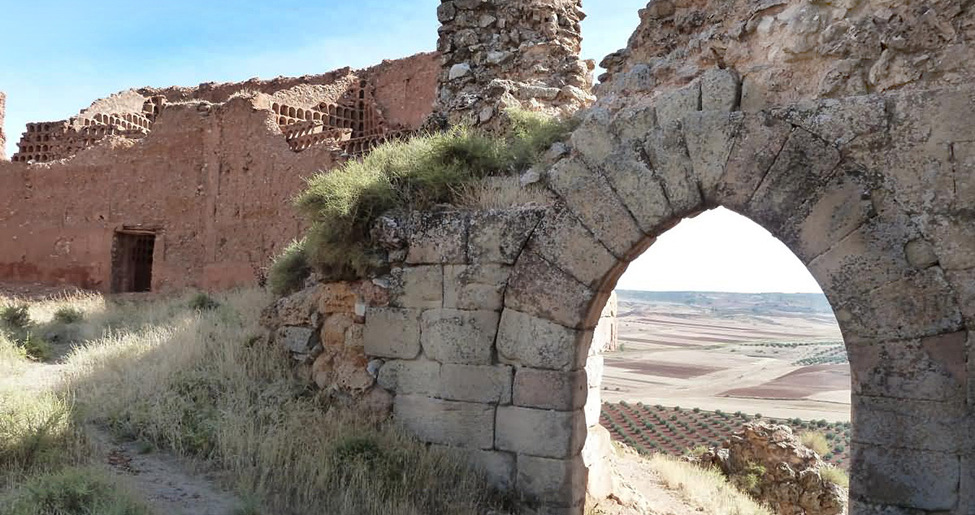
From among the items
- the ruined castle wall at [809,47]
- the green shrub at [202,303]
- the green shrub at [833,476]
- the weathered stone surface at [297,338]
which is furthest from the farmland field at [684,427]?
the ruined castle wall at [809,47]

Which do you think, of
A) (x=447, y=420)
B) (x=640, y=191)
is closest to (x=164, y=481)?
(x=447, y=420)

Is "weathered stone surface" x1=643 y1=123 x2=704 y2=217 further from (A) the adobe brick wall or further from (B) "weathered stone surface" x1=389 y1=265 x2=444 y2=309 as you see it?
(A) the adobe brick wall

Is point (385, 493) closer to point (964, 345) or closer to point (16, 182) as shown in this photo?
point (964, 345)

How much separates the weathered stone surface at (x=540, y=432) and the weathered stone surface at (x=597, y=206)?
1147 mm

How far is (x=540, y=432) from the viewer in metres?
4.69

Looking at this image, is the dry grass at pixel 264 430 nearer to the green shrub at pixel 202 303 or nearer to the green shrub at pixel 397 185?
the green shrub at pixel 397 185

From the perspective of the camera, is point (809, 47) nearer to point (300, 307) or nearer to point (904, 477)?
point (904, 477)

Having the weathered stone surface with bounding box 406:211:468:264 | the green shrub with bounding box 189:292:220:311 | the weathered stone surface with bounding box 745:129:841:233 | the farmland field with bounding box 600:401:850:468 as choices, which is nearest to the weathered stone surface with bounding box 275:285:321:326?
the weathered stone surface with bounding box 406:211:468:264

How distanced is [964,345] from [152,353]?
256 inches

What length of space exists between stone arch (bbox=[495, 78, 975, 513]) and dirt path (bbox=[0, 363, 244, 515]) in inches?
73.8

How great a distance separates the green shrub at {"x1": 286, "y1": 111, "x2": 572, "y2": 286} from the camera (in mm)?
5500

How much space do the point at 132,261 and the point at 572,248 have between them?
43.4 feet

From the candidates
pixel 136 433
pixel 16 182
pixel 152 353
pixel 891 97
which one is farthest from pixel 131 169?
pixel 891 97

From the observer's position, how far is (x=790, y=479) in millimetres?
8898
